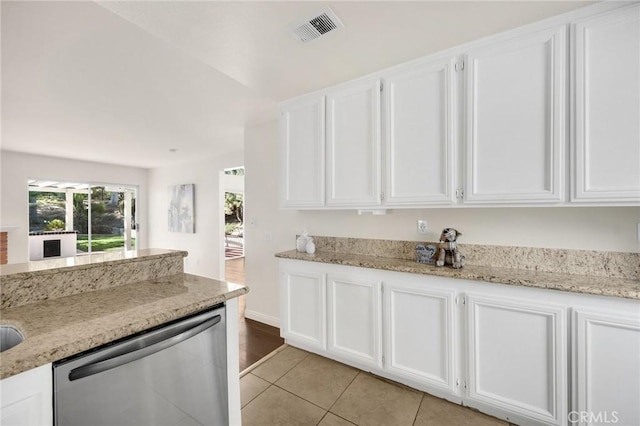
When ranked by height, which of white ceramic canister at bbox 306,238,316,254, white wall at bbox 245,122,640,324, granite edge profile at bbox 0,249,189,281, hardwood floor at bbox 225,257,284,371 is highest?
white wall at bbox 245,122,640,324

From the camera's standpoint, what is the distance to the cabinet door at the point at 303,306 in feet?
7.82

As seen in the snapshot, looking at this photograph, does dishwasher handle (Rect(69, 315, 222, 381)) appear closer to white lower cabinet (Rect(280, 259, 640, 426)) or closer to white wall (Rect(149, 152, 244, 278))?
white lower cabinet (Rect(280, 259, 640, 426))

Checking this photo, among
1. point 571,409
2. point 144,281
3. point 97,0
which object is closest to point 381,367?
point 571,409

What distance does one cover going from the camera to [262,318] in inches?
133

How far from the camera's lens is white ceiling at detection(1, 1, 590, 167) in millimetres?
1472

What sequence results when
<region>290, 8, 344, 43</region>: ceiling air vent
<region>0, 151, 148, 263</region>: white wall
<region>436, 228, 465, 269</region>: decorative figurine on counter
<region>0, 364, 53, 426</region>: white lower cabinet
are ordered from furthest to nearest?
1. <region>0, 151, 148, 263</region>: white wall
2. <region>436, 228, 465, 269</region>: decorative figurine on counter
3. <region>290, 8, 344, 43</region>: ceiling air vent
4. <region>0, 364, 53, 426</region>: white lower cabinet

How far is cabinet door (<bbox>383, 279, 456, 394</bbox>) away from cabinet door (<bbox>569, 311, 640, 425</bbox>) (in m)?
0.63

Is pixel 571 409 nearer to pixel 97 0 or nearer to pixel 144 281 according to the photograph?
pixel 144 281

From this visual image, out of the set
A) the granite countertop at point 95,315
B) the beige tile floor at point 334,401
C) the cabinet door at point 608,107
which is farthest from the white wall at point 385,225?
the granite countertop at point 95,315

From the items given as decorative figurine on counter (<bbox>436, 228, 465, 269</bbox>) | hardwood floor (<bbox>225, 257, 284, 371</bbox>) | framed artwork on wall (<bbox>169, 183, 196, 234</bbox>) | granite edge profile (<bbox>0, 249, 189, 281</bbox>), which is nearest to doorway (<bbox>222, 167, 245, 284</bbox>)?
framed artwork on wall (<bbox>169, 183, 196, 234</bbox>)

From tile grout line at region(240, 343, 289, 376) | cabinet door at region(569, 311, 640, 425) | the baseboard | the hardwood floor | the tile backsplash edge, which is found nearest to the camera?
cabinet door at region(569, 311, 640, 425)

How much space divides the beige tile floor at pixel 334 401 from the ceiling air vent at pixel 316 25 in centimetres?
245

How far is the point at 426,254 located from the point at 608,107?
1.32 metres

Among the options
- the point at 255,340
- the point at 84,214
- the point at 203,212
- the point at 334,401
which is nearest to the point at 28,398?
the point at 334,401
